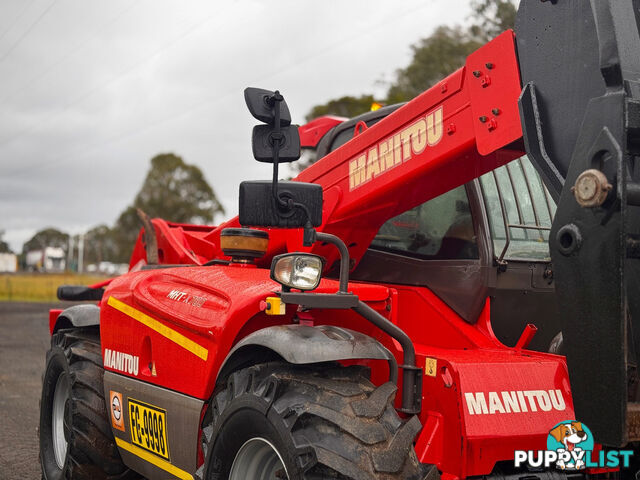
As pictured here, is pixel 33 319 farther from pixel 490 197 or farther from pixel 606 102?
pixel 606 102

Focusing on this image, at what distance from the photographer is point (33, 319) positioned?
79.7 feet

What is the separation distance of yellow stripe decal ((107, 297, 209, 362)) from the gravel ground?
6.35 feet

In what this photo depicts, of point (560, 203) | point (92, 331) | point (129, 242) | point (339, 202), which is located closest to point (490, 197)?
point (339, 202)

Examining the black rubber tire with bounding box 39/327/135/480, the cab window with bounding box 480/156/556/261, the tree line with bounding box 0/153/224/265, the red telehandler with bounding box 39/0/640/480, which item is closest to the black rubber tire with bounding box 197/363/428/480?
the red telehandler with bounding box 39/0/640/480

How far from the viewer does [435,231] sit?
4.32 meters

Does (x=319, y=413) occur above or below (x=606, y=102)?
below

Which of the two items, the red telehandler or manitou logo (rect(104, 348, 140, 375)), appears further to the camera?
manitou logo (rect(104, 348, 140, 375))

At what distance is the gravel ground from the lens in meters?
6.40

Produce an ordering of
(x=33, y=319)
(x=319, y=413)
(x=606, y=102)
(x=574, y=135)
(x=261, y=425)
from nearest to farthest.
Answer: (x=606, y=102) < (x=574, y=135) < (x=319, y=413) < (x=261, y=425) < (x=33, y=319)

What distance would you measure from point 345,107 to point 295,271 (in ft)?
114

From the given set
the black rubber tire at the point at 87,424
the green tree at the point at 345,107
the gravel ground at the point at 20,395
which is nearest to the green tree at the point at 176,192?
the green tree at the point at 345,107

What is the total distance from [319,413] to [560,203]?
1140 millimetres

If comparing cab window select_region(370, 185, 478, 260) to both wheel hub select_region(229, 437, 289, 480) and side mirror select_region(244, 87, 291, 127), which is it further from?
wheel hub select_region(229, 437, 289, 480)

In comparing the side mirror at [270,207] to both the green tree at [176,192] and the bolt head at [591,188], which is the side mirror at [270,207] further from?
the green tree at [176,192]
